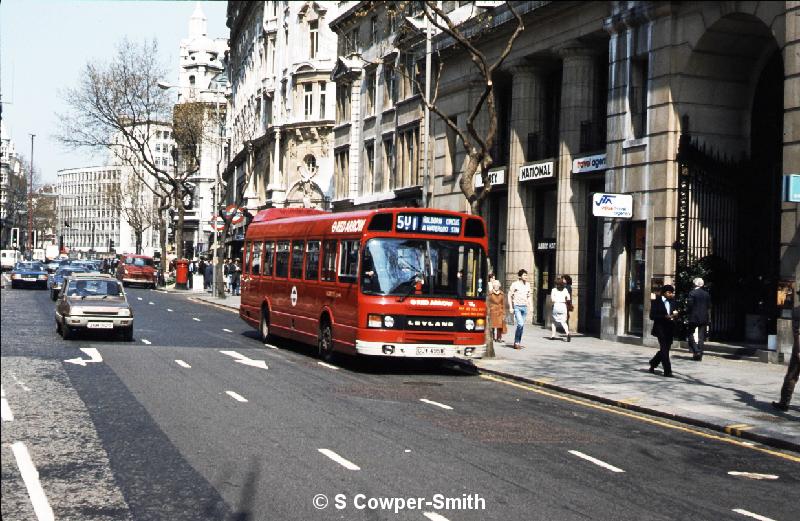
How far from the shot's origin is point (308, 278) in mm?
21844

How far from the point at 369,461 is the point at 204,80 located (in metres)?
140

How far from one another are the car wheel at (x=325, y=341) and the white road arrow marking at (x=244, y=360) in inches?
51.0

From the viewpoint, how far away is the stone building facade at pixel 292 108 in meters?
63.5

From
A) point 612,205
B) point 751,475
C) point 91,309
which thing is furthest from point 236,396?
point 612,205

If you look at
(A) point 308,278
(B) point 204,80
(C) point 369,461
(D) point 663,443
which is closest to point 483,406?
(D) point 663,443

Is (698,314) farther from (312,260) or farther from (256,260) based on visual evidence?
(256,260)

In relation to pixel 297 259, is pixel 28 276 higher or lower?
lower

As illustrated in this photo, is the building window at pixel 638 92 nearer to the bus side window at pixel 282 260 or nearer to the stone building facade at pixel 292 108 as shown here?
the bus side window at pixel 282 260

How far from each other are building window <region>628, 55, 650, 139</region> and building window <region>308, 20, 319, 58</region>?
40.1m

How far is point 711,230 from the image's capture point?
2517cm

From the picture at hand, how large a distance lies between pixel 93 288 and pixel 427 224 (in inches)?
399

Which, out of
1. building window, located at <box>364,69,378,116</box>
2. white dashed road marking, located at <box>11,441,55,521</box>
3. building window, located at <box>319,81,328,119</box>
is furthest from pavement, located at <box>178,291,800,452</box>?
building window, located at <box>319,81,328,119</box>

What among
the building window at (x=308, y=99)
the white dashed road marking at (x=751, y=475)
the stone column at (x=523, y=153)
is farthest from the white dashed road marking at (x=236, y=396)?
the building window at (x=308, y=99)

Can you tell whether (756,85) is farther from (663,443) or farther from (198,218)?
(198,218)
